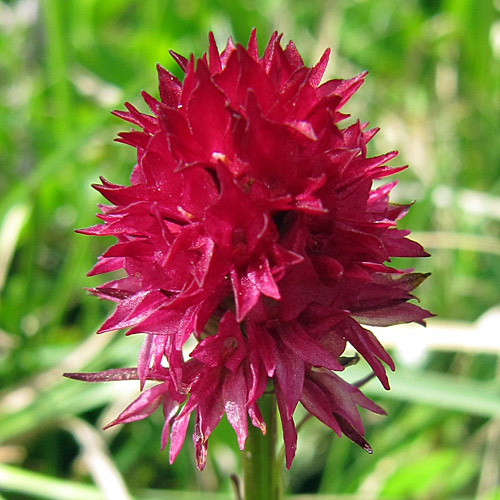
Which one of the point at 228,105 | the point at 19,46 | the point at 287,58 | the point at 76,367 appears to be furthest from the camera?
the point at 19,46

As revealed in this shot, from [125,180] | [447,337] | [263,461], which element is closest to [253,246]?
[263,461]

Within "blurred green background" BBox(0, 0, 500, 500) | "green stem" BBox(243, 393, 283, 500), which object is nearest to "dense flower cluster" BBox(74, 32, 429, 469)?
"green stem" BBox(243, 393, 283, 500)

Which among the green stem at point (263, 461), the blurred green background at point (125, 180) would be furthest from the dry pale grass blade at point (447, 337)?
the green stem at point (263, 461)

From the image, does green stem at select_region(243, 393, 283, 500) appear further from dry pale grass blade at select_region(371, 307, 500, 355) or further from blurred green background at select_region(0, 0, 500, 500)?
dry pale grass blade at select_region(371, 307, 500, 355)

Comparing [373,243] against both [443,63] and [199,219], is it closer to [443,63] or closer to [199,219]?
[199,219]

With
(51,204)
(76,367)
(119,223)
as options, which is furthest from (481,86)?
(119,223)

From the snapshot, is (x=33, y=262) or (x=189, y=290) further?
(x=33, y=262)

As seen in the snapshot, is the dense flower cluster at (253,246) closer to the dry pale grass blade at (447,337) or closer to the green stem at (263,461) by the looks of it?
the green stem at (263,461)
